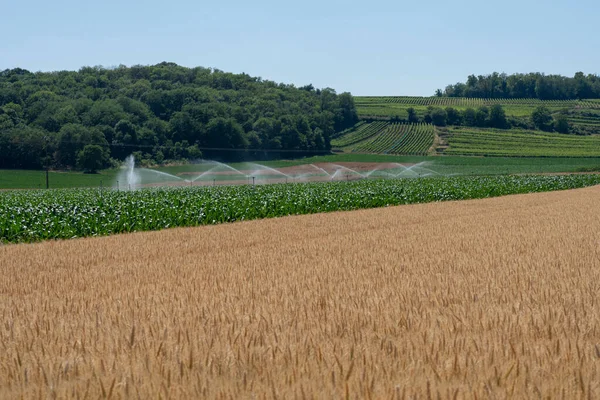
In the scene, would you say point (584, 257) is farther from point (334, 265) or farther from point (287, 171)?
point (287, 171)

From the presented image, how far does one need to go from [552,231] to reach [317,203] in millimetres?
15971

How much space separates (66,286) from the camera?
35.3ft

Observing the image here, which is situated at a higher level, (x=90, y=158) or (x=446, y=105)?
(x=446, y=105)

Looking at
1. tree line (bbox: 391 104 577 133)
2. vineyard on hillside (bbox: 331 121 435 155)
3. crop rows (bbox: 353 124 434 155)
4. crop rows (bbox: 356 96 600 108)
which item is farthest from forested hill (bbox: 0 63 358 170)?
crop rows (bbox: 356 96 600 108)

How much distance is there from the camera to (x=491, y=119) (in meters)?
148

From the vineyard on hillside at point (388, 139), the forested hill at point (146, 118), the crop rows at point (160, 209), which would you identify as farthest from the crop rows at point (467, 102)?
the crop rows at point (160, 209)

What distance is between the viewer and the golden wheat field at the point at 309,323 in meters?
4.96

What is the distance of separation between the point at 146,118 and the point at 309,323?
106 meters

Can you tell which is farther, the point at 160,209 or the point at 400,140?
the point at 400,140

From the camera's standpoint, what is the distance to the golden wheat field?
496 centimetres

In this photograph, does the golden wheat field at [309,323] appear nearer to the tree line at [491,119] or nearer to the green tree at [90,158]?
the green tree at [90,158]

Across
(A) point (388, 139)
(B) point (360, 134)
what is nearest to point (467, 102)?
(B) point (360, 134)

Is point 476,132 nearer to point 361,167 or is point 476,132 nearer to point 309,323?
point 361,167

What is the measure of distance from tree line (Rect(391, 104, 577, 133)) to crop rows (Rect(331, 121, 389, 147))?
→ 267 inches
